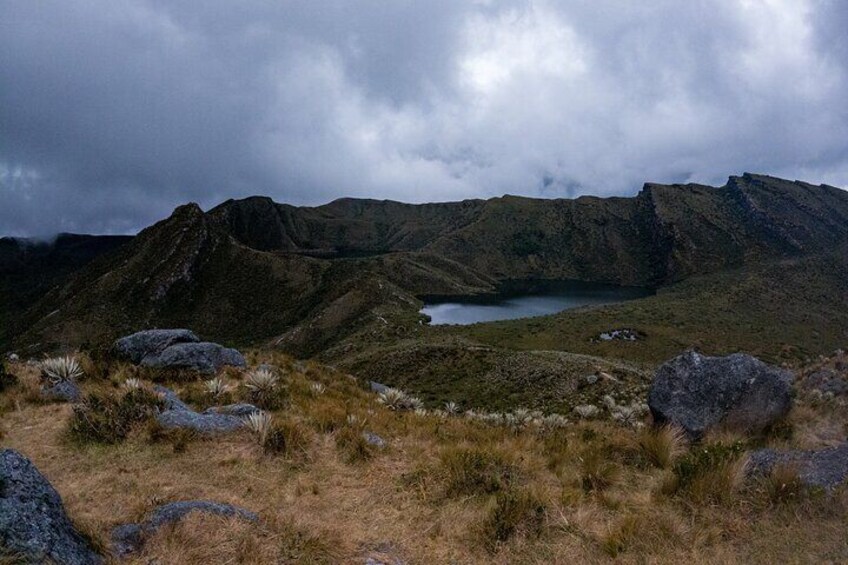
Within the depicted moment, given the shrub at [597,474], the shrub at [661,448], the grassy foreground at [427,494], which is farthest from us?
the shrub at [661,448]

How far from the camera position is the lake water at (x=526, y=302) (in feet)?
356

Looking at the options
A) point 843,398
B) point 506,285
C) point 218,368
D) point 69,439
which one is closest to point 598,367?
point 843,398

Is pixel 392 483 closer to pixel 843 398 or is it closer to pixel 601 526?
pixel 601 526

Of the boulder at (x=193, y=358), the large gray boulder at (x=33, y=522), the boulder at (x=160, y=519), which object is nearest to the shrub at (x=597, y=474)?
the boulder at (x=160, y=519)

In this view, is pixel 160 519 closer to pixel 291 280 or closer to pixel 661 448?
pixel 661 448

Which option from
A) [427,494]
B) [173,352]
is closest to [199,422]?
[427,494]

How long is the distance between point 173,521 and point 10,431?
571cm

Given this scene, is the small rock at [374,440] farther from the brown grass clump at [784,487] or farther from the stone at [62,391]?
the stone at [62,391]

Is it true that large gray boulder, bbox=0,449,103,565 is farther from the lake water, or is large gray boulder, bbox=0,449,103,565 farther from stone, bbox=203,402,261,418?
the lake water

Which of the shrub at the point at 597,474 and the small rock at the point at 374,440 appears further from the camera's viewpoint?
the small rock at the point at 374,440

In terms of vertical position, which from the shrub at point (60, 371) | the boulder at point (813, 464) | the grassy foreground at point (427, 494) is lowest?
the grassy foreground at point (427, 494)

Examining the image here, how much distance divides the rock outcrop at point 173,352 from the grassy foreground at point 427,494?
3.75 metres

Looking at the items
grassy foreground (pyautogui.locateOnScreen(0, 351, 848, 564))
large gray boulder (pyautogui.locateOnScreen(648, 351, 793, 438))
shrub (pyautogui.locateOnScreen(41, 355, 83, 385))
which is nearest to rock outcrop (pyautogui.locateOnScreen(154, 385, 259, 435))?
grassy foreground (pyautogui.locateOnScreen(0, 351, 848, 564))

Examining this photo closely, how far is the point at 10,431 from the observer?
8.12m
